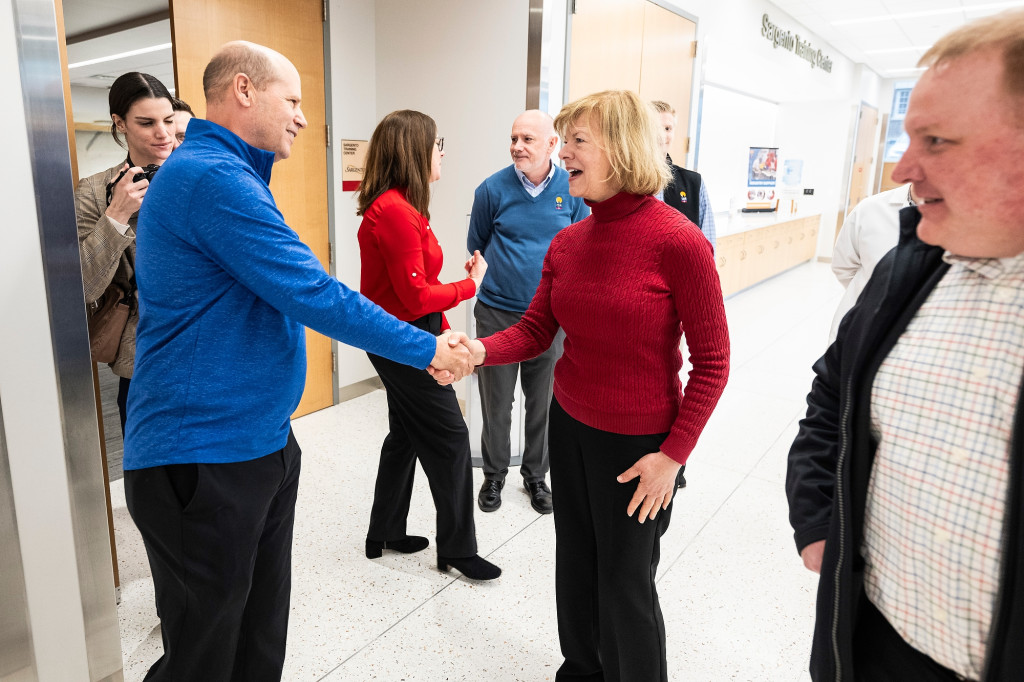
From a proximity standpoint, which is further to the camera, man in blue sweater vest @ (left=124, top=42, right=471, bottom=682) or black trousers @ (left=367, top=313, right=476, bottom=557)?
black trousers @ (left=367, top=313, right=476, bottom=557)

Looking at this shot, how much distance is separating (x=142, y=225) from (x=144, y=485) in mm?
540

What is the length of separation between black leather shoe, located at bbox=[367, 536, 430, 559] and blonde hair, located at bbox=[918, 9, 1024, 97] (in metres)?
A: 2.38

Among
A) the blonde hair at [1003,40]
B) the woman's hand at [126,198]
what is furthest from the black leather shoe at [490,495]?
the blonde hair at [1003,40]

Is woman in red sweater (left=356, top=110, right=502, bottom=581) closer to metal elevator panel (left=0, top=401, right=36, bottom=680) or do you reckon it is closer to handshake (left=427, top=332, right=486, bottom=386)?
handshake (left=427, top=332, right=486, bottom=386)

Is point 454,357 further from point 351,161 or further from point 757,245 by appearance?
point 757,245

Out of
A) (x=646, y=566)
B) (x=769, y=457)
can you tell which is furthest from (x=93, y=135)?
(x=769, y=457)

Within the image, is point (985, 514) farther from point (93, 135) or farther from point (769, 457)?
point (93, 135)

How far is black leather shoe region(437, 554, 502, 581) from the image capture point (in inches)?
97.9

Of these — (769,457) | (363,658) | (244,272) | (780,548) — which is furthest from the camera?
(769,457)

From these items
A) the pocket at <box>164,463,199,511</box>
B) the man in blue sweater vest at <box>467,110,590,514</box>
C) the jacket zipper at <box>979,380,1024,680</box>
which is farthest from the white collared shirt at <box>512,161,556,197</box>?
the jacket zipper at <box>979,380,1024,680</box>

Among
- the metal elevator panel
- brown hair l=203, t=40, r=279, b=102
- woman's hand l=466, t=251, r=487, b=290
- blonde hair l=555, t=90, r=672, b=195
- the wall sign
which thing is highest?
the wall sign

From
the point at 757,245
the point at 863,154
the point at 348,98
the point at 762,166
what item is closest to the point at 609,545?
the point at 348,98

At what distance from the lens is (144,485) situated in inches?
55.4

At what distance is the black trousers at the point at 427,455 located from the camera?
2.30 metres
